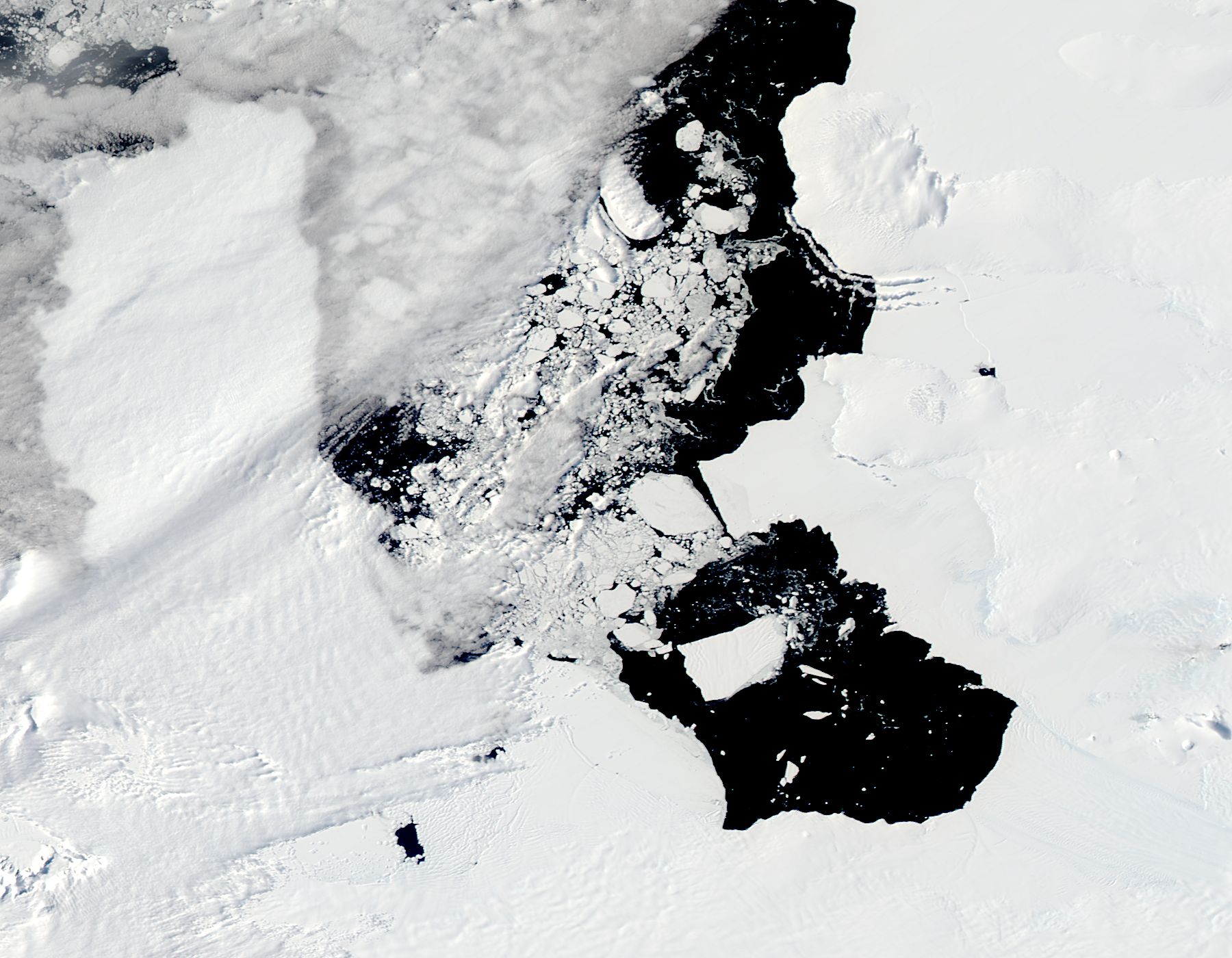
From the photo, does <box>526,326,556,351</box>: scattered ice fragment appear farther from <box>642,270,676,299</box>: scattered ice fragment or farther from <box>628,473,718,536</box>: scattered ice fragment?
<box>628,473,718,536</box>: scattered ice fragment

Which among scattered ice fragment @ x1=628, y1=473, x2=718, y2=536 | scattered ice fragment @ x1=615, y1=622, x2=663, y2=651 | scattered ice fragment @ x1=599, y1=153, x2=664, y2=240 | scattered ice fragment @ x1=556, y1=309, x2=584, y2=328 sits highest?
scattered ice fragment @ x1=599, y1=153, x2=664, y2=240

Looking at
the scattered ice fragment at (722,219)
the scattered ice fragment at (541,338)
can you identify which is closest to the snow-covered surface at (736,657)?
the scattered ice fragment at (541,338)

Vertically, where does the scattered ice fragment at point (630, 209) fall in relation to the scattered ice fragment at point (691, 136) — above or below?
below

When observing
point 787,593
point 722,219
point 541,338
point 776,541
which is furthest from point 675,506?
point 722,219

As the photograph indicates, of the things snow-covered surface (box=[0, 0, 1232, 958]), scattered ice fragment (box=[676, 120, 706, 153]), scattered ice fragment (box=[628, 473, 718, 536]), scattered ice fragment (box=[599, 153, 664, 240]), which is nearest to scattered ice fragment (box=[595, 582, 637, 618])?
snow-covered surface (box=[0, 0, 1232, 958])

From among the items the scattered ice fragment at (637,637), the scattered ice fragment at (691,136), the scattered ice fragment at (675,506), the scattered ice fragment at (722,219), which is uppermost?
the scattered ice fragment at (691,136)

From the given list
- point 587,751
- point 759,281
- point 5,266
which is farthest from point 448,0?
point 587,751

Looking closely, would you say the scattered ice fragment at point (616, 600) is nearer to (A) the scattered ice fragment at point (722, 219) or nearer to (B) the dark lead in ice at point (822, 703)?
(B) the dark lead in ice at point (822, 703)
